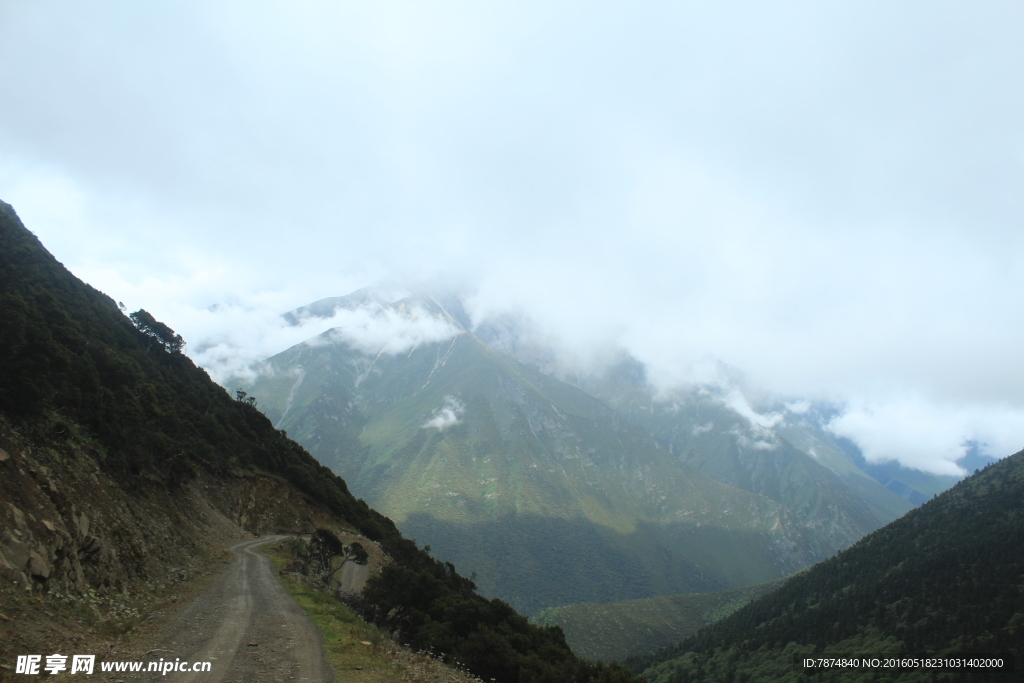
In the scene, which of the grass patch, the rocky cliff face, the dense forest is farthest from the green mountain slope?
the rocky cliff face

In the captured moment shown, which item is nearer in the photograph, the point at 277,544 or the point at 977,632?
the point at 277,544

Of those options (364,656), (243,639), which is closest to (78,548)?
(243,639)

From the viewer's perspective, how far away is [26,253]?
6147cm

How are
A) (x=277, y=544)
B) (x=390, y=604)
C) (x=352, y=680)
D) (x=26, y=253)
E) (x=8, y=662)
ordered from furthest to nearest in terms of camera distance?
(x=26, y=253) < (x=277, y=544) < (x=390, y=604) < (x=352, y=680) < (x=8, y=662)

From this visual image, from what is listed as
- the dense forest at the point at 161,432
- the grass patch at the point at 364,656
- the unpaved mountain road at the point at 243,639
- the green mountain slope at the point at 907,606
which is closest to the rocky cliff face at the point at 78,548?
the unpaved mountain road at the point at 243,639

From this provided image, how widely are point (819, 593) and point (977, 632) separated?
6883cm

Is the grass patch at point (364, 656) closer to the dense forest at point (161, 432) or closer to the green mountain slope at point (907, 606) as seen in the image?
the dense forest at point (161, 432)

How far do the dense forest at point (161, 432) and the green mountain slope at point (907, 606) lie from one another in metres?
139

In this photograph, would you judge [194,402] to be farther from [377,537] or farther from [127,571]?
[127,571]

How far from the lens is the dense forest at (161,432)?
84.9ft

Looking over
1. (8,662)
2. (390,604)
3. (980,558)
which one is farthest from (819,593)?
(8,662)

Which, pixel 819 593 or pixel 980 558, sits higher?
pixel 980 558

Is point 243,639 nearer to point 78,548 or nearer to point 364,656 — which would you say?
point 364,656

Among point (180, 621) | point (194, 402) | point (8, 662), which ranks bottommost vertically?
point (180, 621)
